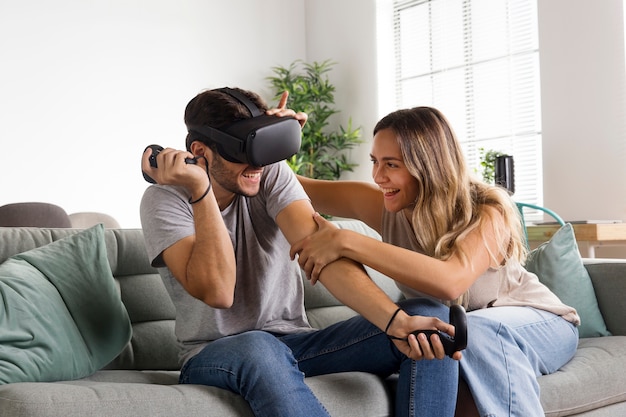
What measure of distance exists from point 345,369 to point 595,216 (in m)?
3.24

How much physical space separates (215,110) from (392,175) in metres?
0.47

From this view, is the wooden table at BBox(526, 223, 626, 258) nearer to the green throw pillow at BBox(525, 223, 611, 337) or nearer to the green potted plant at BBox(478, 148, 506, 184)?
the green potted plant at BBox(478, 148, 506, 184)

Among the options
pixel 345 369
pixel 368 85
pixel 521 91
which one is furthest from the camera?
pixel 368 85

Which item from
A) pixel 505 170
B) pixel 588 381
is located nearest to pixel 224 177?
pixel 588 381

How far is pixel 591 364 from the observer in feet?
6.89

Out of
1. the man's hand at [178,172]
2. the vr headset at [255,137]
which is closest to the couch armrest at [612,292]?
the vr headset at [255,137]

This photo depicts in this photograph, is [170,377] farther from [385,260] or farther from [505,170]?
[505,170]

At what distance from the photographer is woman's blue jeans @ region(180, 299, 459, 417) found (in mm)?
1448

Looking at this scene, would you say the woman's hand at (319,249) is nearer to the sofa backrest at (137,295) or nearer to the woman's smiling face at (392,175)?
the woman's smiling face at (392,175)

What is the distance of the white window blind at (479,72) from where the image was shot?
202 inches

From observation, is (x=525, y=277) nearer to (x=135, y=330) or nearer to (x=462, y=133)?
(x=135, y=330)

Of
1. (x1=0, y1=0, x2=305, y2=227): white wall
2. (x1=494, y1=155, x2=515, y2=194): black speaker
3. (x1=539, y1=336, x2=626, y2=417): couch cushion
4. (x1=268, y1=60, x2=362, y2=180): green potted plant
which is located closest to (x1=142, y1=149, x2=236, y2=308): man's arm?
(x1=539, y1=336, x2=626, y2=417): couch cushion

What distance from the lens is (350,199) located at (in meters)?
2.16

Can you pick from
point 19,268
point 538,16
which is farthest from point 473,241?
point 538,16
